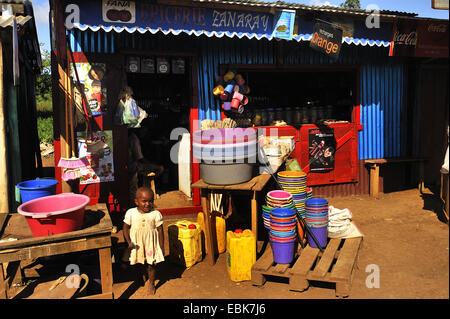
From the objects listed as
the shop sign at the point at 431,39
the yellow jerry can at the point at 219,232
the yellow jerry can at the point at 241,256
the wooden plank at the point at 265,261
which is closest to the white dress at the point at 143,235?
the yellow jerry can at the point at 241,256

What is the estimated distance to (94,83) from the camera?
6.93 meters

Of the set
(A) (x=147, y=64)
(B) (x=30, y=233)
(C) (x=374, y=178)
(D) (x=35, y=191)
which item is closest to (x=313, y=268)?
(B) (x=30, y=233)

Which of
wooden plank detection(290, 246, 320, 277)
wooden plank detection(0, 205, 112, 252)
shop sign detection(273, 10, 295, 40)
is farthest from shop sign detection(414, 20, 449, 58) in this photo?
wooden plank detection(0, 205, 112, 252)

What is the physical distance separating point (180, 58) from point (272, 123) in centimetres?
246

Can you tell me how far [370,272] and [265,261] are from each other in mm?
1408

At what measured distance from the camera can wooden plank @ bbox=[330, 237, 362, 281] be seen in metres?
4.67

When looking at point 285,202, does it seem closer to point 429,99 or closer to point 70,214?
point 70,214

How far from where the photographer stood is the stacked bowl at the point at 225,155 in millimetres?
5324

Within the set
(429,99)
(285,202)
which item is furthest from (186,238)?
(429,99)

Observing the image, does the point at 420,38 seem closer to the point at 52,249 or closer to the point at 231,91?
the point at 231,91

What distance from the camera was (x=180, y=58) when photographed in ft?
25.2

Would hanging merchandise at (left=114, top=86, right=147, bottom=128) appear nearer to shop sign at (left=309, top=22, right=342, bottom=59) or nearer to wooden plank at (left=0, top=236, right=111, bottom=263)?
wooden plank at (left=0, top=236, right=111, bottom=263)

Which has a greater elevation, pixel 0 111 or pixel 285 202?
pixel 0 111

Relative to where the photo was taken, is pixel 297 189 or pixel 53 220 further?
pixel 297 189
